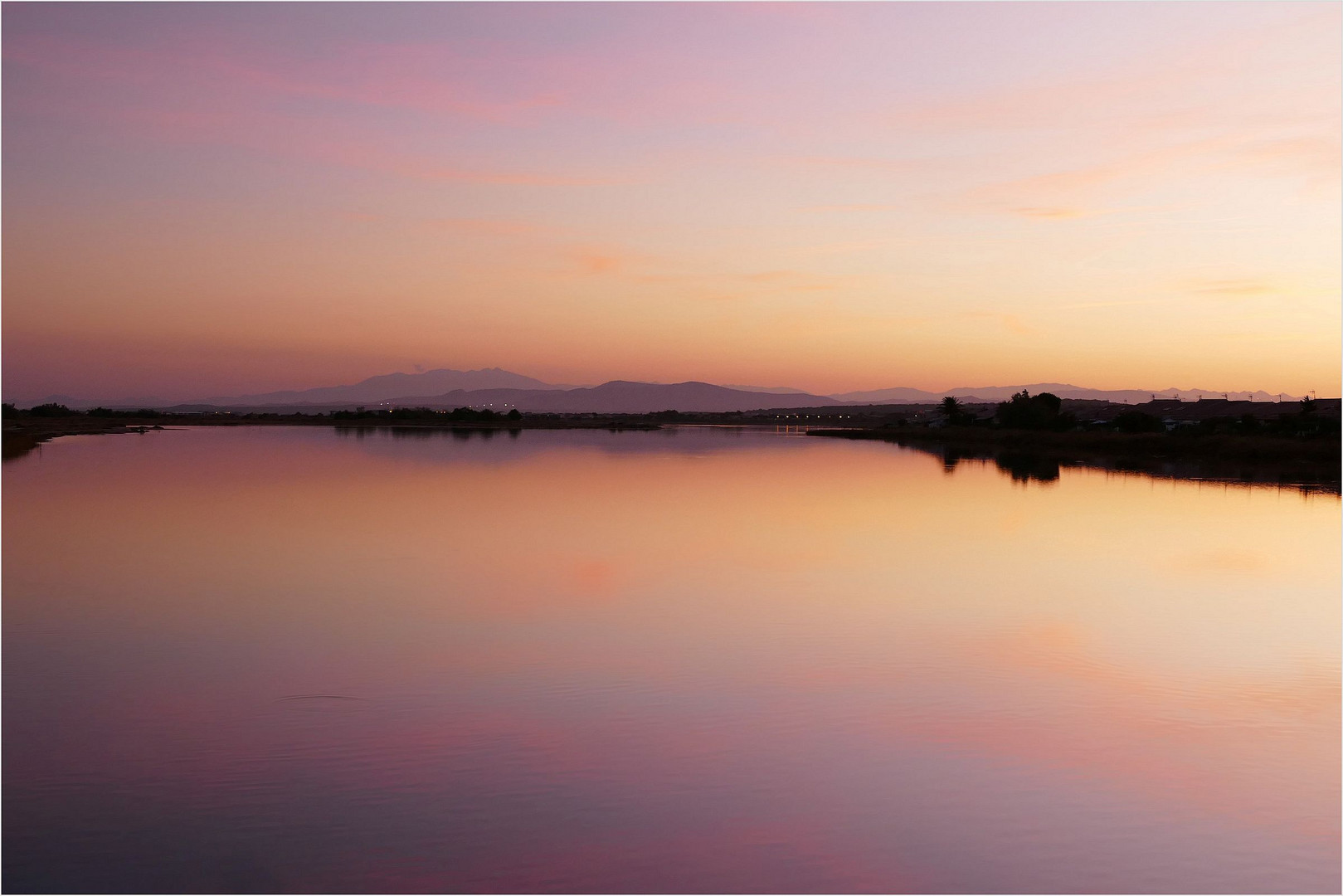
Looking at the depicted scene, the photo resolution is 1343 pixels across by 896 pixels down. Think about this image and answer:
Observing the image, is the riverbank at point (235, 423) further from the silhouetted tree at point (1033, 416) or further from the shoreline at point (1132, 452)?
the silhouetted tree at point (1033, 416)

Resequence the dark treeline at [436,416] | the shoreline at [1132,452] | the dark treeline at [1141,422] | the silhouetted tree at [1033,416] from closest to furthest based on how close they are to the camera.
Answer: the shoreline at [1132,452] → the dark treeline at [1141,422] → the silhouetted tree at [1033,416] → the dark treeline at [436,416]

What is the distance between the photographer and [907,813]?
6992 mm

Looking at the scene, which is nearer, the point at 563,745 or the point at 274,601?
the point at 563,745

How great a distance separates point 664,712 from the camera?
29.9 feet

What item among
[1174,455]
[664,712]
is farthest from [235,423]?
[664,712]

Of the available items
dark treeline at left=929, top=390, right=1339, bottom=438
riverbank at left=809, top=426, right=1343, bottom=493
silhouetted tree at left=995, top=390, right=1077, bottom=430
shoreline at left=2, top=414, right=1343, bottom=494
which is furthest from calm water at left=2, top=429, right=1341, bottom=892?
silhouetted tree at left=995, top=390, right=1077, bottom=430

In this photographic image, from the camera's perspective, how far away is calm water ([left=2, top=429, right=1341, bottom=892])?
249 inches

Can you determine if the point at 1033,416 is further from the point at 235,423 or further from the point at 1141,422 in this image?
the point at 235,423

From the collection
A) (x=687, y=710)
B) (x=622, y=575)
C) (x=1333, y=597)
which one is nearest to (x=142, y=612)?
(x=622, y=575)

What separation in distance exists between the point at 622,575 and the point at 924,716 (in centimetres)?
784

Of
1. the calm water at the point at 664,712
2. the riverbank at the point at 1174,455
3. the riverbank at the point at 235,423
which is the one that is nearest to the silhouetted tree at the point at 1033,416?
the riverbank at the point at 1174,455

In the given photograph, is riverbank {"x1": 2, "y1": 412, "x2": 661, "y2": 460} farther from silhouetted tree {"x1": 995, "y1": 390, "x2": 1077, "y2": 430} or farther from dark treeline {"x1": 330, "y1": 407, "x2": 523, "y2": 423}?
silhouetted tree {"x1": 995, "y1": 390, "x2": 1077, "y2": 430}

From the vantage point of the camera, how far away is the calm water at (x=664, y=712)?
6.32 metres

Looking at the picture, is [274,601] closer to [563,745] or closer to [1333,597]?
[563,745]
